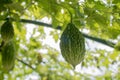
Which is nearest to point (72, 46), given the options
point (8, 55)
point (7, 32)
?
point (7, 32)

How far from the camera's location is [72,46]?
3158 mm

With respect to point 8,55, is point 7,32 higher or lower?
higher

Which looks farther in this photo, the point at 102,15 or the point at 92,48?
the point at 92,48

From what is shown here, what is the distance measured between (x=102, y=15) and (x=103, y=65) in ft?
10.4

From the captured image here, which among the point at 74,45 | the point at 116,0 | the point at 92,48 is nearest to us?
the point at 74,45

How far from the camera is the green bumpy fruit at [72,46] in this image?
121 inches

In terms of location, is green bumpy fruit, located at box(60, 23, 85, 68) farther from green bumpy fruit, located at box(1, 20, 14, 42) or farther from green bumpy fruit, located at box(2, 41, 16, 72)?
green bumpy fruit, located at box(2, 41, 16, 72)

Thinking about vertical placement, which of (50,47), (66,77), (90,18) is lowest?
(66,77)

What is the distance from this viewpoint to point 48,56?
6754 millimetres

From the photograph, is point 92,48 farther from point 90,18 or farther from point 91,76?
point 90,18

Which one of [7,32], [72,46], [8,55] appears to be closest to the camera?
[72,46]

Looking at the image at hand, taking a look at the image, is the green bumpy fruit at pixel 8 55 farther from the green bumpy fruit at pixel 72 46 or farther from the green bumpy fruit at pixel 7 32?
the green bumpy fruit at pixel 72 46

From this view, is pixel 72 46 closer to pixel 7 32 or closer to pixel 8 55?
pixel 7 32

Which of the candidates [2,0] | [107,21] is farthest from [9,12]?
[107,21]
